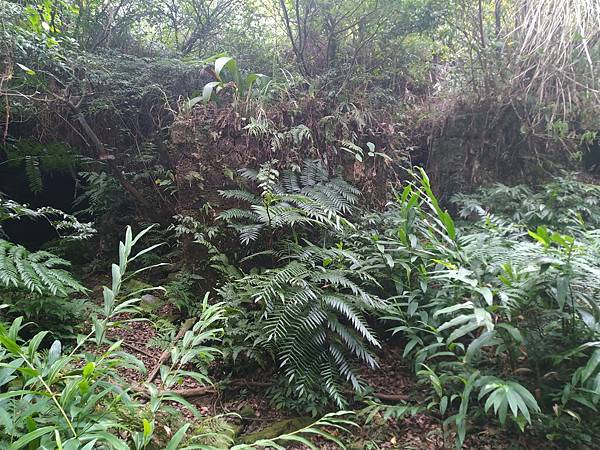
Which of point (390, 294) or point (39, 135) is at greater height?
point (39, 135)

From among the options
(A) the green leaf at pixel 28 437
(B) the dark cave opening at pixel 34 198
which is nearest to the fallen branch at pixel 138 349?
(A) the green leaf at pixel 28 437

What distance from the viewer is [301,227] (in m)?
2.96

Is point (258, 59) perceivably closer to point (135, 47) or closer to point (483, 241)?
point (135, 47)

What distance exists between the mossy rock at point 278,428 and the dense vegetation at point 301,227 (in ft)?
0.07

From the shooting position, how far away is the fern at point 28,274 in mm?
2133

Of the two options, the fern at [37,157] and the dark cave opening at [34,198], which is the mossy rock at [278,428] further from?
the fern at [37,157]

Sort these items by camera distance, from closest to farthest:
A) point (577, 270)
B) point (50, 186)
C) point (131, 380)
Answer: point (577, 270), point (131, 380), point (50, 186)

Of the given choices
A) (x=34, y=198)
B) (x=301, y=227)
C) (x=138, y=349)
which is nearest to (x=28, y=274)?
(x=138, y=349)

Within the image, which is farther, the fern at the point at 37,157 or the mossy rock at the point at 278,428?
the fern at the point at 37,157

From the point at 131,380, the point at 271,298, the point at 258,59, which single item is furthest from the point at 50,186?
the point at 271,298

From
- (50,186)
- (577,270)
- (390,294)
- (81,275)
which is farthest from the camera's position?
(50,186)

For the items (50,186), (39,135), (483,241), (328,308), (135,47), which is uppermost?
(135,47)

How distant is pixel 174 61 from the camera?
4043 millimetres

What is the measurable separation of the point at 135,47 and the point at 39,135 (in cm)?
150
